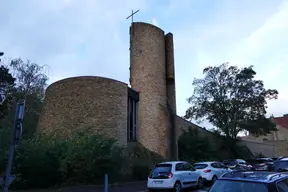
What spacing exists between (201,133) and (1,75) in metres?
24.8

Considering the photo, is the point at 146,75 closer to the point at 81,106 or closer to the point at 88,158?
the point at 81,106

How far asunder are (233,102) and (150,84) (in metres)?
14.4

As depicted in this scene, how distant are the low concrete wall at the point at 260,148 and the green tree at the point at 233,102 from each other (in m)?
6.03

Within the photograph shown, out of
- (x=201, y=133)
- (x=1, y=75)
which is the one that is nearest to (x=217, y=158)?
(x=201, y=133)

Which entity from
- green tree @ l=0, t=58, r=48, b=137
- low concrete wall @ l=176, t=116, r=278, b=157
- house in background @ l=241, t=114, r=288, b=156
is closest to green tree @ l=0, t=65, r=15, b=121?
green tree @ l=0, t=58, r=48, b=137

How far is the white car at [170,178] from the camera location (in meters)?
13.2

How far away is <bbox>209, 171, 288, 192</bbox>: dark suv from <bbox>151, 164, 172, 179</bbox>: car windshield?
8030 millimetres

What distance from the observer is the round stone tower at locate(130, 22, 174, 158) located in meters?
28.7

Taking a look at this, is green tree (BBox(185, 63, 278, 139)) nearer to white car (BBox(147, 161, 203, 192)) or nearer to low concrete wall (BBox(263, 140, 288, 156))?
low concrete wall (BBox(263, 140, 288, 156))

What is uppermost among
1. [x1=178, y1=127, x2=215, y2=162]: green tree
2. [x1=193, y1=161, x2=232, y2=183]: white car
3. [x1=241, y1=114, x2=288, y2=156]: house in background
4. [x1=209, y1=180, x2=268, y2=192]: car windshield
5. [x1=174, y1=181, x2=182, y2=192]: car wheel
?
[x1=241, y1=114, x2=288, y2=156]: house in background

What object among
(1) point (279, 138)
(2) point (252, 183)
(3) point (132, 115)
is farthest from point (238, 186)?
(1) point (279, 138)

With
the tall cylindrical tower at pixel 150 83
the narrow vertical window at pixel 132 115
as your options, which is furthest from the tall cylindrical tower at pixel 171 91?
the narrow vertical window at pixel 132 115

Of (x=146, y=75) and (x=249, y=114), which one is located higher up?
(x=146, y=75)

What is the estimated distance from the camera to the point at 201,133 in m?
37.1
